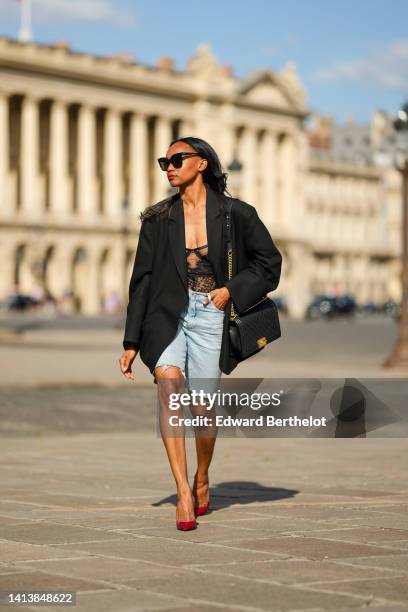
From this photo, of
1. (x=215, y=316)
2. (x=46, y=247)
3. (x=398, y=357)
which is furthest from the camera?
Result: (x=46, y=247)

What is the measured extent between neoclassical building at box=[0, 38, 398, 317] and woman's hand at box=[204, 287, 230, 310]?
88332mm

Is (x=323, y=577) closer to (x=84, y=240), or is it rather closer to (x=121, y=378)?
(x=121, y=378)

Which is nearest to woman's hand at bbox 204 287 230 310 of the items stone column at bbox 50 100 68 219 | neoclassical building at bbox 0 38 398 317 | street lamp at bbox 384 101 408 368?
street lamp at bbox 384 101 408 368

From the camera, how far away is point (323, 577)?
6.98 m

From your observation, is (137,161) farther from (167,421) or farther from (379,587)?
(379,587)

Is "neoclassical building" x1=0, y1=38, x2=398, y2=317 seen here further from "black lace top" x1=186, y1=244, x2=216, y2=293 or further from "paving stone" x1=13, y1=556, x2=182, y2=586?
"paving stone" x1=13, y1=556, x2=182, y2=586

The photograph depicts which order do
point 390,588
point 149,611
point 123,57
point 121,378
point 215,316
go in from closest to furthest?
point 149,611 < point 390,588 < point 215,316 < point 121,378 < point 123,57

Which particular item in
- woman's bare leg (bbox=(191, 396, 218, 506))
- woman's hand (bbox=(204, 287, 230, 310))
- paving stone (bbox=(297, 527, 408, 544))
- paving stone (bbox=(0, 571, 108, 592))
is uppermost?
woman's hand (bbox=(204, 287, 230, 310))

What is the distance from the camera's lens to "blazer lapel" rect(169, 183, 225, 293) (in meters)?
8.64

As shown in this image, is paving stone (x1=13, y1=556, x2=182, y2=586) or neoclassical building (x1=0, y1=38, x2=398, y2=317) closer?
paving stone (x1=13, y1=556, x2=182, y2=586)

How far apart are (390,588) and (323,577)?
0.37 m

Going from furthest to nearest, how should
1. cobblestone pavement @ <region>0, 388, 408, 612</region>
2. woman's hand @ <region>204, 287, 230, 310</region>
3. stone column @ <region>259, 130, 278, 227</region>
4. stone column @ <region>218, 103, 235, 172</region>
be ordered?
1. stone column @ <region>259, 130, 278, 227</region>
2. stone column @ <region>218, 103, 235, 172</region>
3. woman's hand @ <region>204, 287, 230, 310</region>
4. cobblestone pavement @ <region>0, 388, 408, 612</region>

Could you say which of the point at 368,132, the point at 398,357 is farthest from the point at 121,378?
the point at 368,132

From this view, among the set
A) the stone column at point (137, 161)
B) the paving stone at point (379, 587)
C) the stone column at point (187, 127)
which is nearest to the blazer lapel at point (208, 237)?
the paving stone at point (379, 587)
